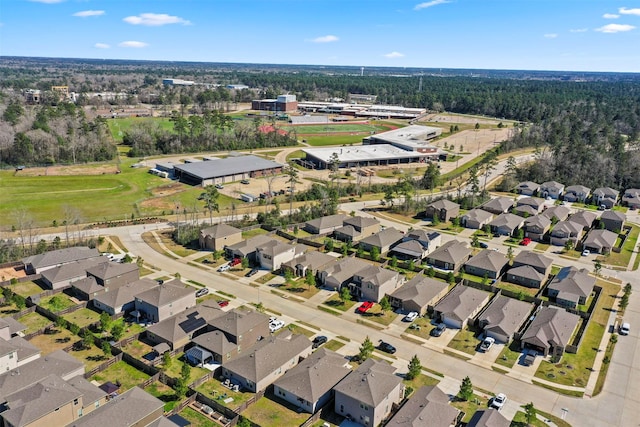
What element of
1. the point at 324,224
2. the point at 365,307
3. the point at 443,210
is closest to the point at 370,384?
the point at 365,307

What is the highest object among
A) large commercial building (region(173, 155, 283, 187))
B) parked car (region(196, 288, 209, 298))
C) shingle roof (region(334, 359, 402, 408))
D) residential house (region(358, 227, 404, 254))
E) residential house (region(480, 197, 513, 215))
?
large commercial building (region(173, 155, 283, 187))

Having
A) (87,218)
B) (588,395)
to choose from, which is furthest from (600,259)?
(87,218)

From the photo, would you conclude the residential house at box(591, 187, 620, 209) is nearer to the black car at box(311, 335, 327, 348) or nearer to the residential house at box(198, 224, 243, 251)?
the residential house at box(198, 224, 243, 251)

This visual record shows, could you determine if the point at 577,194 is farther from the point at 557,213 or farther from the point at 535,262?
the point at 535,262

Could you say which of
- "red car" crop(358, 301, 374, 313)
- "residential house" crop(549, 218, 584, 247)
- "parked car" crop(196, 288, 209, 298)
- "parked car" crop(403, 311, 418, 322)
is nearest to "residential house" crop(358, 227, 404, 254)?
"red car" crop(358, 301, 374, 313)

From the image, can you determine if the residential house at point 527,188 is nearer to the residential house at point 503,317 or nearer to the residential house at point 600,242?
the residential house at point 600,242

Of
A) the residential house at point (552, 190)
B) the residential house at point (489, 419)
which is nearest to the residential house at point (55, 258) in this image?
the residential house at point (489, 419)

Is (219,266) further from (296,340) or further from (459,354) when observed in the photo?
(459,354)
